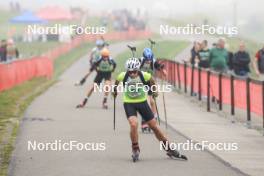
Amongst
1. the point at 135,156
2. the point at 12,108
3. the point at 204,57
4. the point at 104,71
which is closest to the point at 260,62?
the point at 204,57

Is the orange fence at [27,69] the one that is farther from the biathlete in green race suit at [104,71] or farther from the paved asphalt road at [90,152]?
the biathlete in green race suit at [104,71]

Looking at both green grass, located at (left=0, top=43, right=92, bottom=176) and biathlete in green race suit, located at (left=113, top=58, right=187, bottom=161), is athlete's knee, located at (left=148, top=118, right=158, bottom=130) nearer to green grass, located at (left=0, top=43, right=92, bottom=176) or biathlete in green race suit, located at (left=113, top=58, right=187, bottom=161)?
biathlete in green race suit, located at (left=113, top=58, right=187, bottom=161)

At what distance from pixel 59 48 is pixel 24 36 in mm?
10435

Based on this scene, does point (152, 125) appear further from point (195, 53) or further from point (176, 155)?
point (195, 53)

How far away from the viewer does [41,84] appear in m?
31.9

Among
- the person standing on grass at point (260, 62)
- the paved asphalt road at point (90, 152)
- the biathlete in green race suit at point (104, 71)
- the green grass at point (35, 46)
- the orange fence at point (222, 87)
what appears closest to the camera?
the paved asphalt road at point (90, 152)

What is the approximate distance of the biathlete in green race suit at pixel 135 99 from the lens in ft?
42.0

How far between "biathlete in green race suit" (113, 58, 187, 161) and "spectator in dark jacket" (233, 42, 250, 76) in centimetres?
1150

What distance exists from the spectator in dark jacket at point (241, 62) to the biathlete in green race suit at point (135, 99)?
11.5m

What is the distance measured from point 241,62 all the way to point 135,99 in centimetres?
1179

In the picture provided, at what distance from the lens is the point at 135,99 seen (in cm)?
1324

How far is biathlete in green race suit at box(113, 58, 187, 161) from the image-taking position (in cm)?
1280

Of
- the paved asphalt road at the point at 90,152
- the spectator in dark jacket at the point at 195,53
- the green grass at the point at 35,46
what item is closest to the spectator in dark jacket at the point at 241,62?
the spectator in dark jacket at the point at 195,53

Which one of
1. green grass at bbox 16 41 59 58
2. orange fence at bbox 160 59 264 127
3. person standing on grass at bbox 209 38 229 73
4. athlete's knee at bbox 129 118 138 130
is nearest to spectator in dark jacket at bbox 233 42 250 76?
person standing on grass at bbox 209 38 229 73
